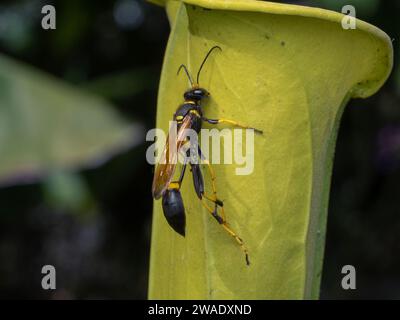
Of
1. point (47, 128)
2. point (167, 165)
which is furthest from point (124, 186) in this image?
point (167, 165)

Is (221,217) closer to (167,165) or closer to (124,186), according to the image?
(167,165)

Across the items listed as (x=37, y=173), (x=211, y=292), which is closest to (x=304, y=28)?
(x=211, y=292)

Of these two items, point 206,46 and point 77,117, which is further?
point 77,117

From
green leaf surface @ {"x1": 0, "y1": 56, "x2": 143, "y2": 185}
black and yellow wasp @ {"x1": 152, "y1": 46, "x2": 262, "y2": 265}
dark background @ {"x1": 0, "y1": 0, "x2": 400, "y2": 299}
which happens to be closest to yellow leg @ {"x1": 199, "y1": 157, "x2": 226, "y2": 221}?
black and yellow wasp @ {"x1": 152, "y1": 46, "x2": 262, "y2": 265}

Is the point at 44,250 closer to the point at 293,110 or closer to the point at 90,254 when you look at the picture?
the point at 90,254

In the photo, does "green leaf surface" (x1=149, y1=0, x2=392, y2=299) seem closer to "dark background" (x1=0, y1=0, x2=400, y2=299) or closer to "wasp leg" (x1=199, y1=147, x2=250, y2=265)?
"wasp leg" (x1=199, y1=147, x2=250, y2=265)
